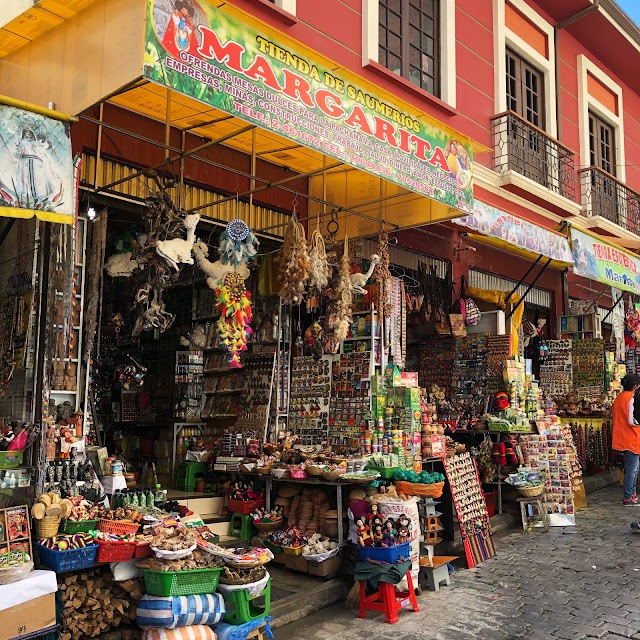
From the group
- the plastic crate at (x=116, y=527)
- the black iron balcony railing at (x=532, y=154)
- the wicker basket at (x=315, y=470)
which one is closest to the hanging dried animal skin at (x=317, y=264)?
the wicker basket at (x=315, y=470)

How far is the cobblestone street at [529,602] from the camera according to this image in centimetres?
504

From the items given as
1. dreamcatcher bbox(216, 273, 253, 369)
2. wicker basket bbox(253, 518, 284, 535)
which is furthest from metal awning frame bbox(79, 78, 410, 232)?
wicker basket bbox(253, 518, 284, 535)

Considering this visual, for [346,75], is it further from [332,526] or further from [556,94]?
[556,94]

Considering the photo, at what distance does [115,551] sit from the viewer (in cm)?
452

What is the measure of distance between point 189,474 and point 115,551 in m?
3.32

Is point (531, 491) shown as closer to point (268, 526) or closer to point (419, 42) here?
point (268, 526)

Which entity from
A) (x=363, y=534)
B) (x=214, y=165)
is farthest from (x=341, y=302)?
(x=363, y=534)

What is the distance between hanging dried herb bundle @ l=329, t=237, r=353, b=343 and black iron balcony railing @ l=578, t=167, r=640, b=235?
8333 mm

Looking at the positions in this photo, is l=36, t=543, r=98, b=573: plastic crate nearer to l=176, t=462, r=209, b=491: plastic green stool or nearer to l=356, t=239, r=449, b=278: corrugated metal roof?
l=176, t=462, r=209, b=491: plastic green stool

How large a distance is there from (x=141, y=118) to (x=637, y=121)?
47.8ft

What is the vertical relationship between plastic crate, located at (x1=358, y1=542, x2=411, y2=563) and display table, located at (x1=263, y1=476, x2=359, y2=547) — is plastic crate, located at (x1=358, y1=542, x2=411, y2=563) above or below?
below

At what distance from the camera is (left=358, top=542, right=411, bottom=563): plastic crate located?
554 centimetres

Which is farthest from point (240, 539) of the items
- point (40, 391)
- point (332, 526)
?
point (40, 391)

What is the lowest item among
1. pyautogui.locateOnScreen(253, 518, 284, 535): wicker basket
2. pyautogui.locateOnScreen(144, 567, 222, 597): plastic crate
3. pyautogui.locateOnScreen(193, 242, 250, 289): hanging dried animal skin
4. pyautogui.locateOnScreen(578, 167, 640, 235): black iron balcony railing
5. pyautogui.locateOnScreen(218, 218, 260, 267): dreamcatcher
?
pyautogui.locateOnScreen(253, 518, 284, 535): wicker basket
